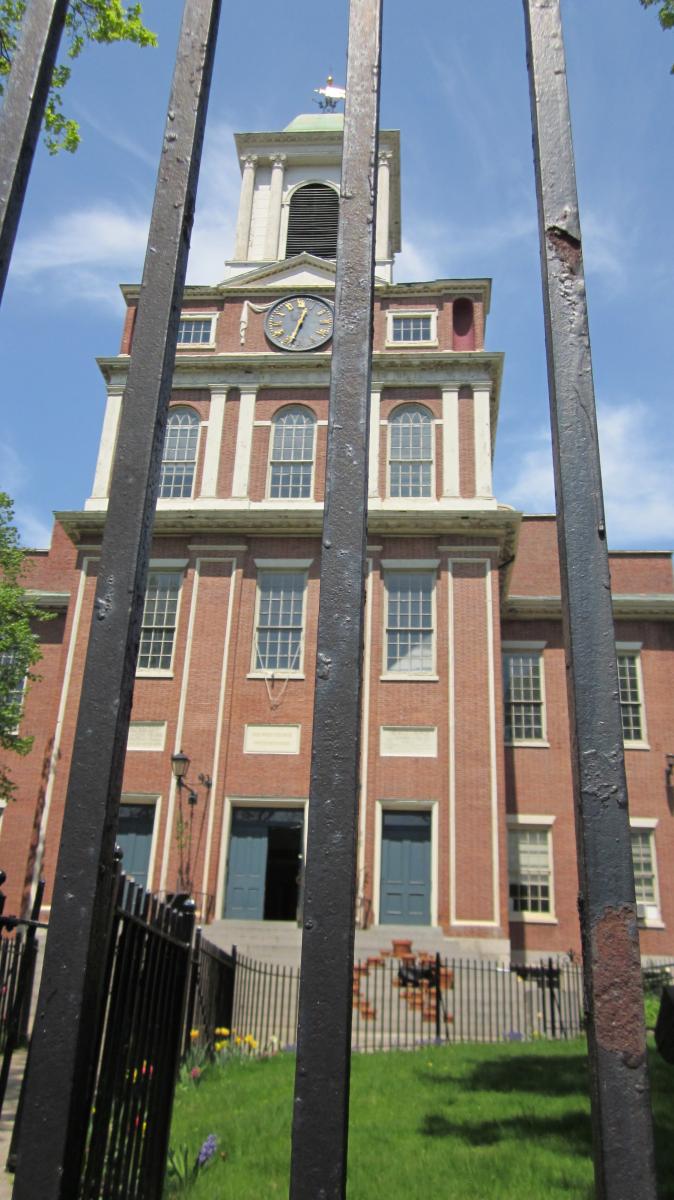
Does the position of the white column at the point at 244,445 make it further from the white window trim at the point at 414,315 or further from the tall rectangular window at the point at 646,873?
the tall rectangular window at the point at 646,873

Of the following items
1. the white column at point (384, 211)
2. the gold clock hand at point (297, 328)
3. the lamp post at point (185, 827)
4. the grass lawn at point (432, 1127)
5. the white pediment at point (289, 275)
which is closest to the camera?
the grass lawn at point (432, 1127)

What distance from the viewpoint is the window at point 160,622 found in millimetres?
23078

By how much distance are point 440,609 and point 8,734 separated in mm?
10441

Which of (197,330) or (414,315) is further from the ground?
(414,315)

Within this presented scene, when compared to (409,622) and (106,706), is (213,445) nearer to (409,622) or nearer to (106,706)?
(409,622)

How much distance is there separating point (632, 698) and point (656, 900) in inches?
204

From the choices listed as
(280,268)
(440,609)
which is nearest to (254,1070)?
(440,609)

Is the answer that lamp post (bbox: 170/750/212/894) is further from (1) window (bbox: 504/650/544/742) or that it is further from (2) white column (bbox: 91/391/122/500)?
(1) window (bbox: 504/650/544/742)

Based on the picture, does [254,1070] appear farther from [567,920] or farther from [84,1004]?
[567,920]

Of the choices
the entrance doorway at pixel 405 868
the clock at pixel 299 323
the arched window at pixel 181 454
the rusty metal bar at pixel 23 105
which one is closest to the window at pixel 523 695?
the entrance doorway at pixel 405 868

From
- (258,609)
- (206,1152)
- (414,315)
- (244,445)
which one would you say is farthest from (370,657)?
(206,1152)

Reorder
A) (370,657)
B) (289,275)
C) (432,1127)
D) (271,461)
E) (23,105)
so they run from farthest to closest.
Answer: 1. (289,275)
2. (271,461)
3. (370,657)
4. (432,1127)
5. (23,105)

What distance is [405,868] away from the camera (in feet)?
68.0

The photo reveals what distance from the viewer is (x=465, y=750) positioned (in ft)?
69.7
